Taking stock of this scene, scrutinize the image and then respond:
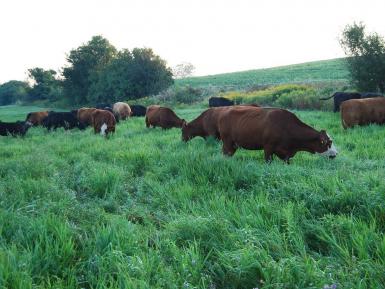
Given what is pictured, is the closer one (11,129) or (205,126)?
(205,126)

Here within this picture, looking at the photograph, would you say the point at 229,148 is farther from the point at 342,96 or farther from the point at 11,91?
the point at 11,91

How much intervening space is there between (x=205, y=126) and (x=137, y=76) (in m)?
39.6

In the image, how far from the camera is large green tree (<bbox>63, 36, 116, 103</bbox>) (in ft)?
196

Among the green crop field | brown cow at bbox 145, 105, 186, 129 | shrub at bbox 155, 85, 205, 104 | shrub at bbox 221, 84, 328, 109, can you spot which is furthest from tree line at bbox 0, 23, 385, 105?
brown cow at bbox 145, 105, 186, 129

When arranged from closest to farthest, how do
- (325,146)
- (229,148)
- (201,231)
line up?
(201,231)
(325,146)
(229,148)

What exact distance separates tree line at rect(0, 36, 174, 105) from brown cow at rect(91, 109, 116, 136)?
3211 cm

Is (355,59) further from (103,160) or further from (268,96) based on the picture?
(103,160)

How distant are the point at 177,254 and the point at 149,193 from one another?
259cm

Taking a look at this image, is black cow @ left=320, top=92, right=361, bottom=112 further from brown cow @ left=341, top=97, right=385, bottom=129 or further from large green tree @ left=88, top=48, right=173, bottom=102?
large green tree @ left=88, top=48, right=173, bottom=102

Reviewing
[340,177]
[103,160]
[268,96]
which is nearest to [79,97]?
[268,96]

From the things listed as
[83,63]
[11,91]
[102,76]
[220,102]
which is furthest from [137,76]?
[11,91]

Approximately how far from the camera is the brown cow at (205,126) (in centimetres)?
1073

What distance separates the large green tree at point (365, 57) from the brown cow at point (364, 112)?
1028 centimetres

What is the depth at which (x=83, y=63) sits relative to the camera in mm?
60188
